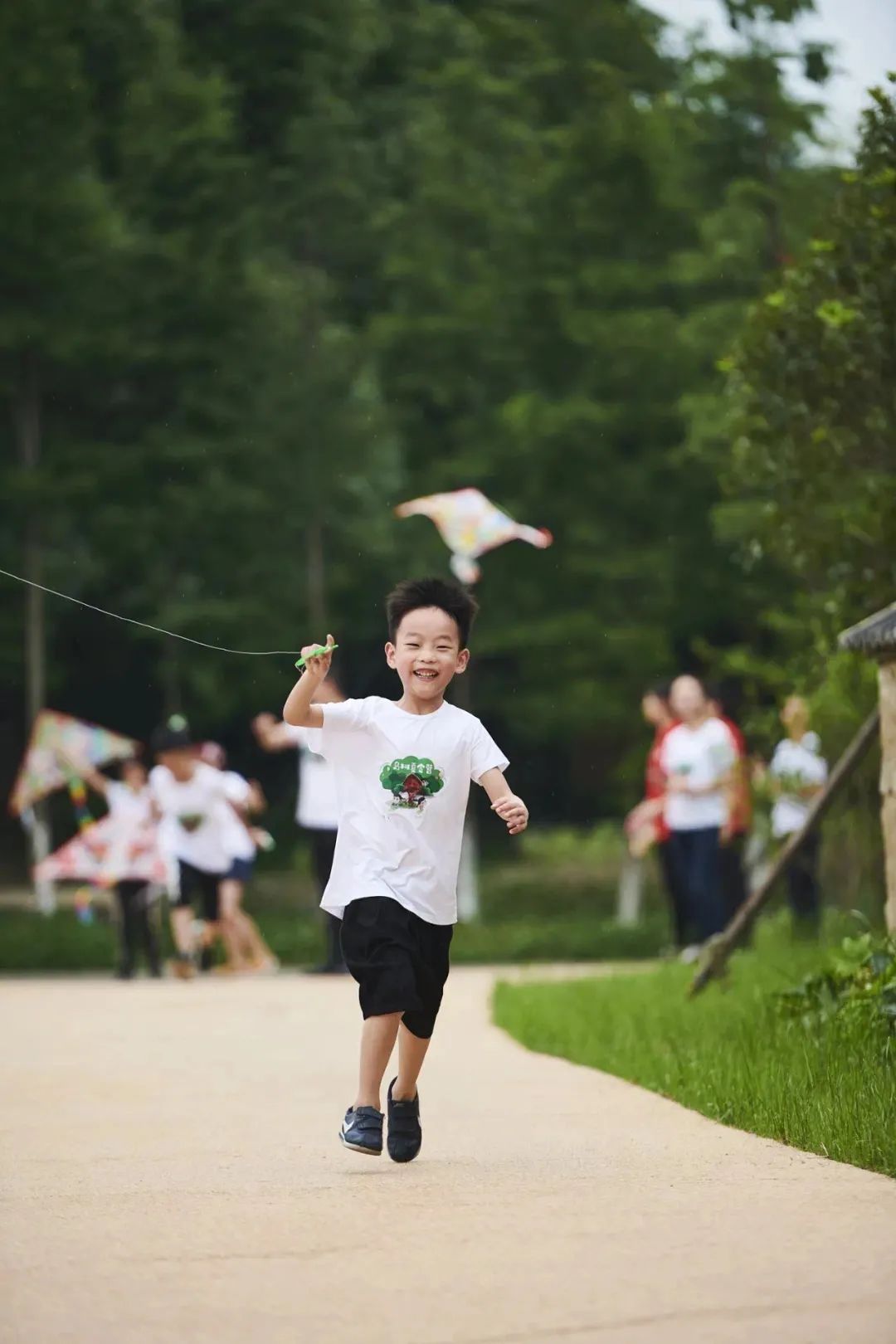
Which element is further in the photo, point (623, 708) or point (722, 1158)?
point (623, 708)

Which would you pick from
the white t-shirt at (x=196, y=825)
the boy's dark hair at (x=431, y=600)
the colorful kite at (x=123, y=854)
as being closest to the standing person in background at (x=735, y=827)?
the white t-shirt at (x=196, y=825)

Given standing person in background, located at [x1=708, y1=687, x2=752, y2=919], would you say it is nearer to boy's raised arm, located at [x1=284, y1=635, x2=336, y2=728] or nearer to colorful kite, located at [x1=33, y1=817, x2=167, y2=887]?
colorful kite, located at [x1=33, y1=817, x2=167, y2=887]

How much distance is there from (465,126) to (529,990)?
635 inches

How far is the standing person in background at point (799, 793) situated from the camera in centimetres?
1355

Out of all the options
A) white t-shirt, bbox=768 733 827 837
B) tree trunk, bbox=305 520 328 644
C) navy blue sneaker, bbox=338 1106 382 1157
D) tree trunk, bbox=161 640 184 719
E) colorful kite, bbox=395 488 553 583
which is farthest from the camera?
tree trunk, bbox=161 640 184 719

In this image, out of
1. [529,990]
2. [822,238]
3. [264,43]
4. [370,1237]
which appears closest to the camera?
[370,1237]

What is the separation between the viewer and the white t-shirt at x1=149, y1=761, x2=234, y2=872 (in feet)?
55.8

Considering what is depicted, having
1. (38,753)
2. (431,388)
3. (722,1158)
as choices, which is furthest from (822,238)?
(431,388)

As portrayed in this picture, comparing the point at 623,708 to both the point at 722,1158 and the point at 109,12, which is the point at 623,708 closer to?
the point at 109,12

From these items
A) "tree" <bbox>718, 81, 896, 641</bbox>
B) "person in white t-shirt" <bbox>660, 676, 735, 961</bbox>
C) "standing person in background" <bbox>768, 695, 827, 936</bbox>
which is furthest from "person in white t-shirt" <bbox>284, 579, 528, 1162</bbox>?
"person in white t-shirt" <bbox>660, 676, 735, 961</bbox>

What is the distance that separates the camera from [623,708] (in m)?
26.2

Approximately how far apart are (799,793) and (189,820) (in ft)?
15.0

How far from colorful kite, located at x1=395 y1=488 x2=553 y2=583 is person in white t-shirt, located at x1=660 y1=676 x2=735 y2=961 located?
5657 millimetres

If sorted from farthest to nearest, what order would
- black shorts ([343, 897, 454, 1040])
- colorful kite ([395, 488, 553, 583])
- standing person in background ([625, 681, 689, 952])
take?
colorful kite ([395, 488, 553, 583]) → standing person in background ([625, 681, 689, 952]) → black shorts ([343, 897, 454, 1040])
